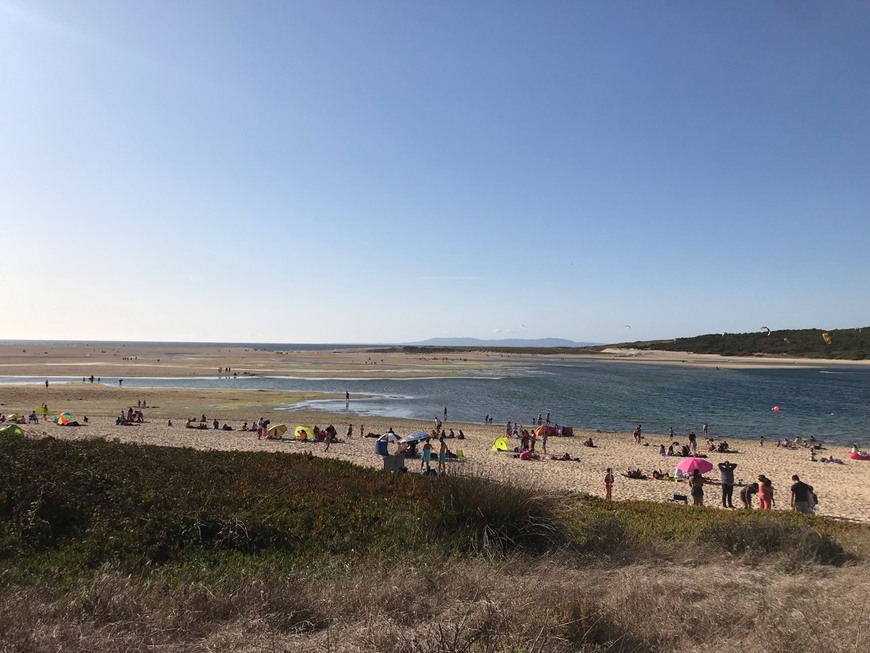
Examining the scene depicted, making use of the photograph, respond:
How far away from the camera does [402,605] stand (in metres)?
4.96

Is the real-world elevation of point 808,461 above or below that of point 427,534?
below

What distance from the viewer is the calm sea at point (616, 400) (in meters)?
37.8

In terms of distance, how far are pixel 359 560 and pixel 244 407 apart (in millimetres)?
37213

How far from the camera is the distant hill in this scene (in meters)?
134

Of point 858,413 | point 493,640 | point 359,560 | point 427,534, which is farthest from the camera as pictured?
point 858,413

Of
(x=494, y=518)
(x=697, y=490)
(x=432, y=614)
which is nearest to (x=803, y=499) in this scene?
(x=697, y=490)

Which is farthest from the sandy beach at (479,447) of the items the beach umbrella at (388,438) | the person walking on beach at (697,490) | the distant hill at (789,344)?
the distant hill at (789,344)

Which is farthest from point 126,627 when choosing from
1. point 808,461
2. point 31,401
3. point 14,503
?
point 31,401

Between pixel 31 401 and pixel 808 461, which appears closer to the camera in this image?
pixel 808 461

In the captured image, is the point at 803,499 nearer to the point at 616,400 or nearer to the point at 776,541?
the point at 776,541

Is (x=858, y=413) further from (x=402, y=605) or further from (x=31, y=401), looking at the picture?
(x=31, y=401)

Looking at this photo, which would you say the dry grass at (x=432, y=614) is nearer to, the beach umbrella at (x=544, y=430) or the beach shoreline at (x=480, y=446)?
the beach shoreline at (x=480, y=446)

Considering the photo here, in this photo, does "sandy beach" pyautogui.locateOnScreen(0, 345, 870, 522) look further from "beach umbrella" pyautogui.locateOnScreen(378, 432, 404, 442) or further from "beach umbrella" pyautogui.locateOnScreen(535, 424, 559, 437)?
"beach umbrella" pyautogui.locateOnScreen(378, 432, 404, 442)

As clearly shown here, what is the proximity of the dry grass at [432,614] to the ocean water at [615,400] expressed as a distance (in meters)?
31.7
